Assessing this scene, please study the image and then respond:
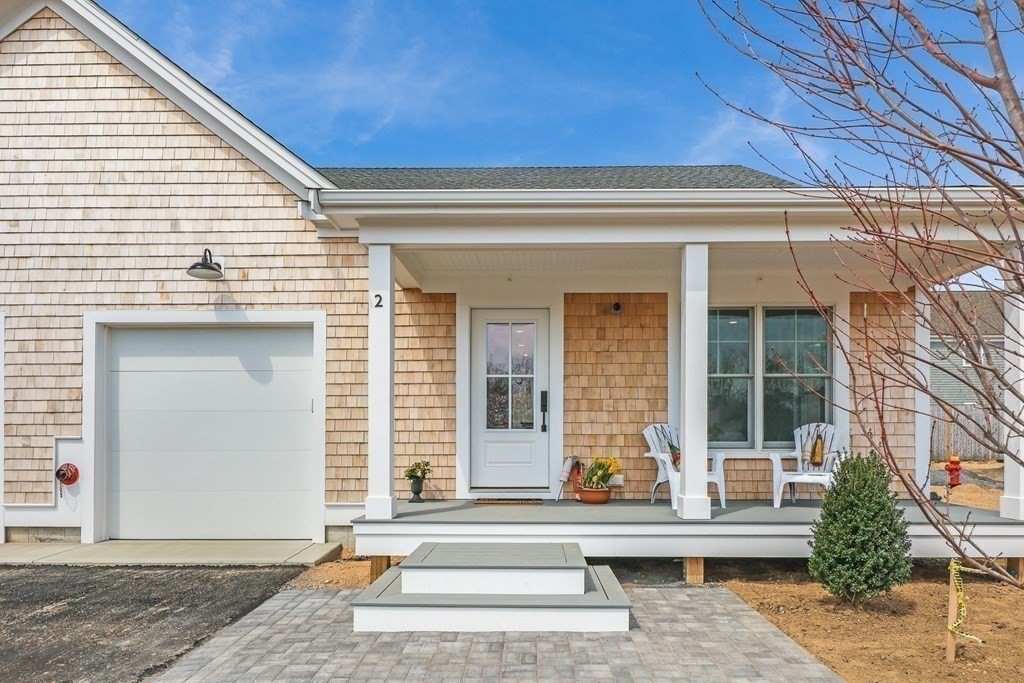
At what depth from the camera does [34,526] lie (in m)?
6.41

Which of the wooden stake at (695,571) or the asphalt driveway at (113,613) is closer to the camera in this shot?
the asphalt driveway at (113,613)

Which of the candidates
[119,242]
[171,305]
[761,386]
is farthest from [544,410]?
[119,242]

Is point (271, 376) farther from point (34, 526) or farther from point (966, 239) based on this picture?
point (966, 239)

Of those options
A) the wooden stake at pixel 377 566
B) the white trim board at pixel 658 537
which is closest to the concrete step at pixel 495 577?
the white trim board at pixel 658 537

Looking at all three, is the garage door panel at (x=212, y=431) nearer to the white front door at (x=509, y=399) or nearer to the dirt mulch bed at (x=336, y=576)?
the dirt mulch bed at (x=336, y=576)

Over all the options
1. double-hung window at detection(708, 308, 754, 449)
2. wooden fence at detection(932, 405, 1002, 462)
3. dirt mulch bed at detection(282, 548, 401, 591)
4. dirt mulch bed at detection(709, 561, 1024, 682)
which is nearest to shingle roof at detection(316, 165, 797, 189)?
double-hung window at detection(708, 308, 754, 449)

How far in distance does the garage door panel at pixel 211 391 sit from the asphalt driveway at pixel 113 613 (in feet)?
5.14

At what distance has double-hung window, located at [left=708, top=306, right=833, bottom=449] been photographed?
6984 millimetres

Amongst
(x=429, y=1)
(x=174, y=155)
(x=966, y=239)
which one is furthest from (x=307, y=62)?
(x=966, y=239)

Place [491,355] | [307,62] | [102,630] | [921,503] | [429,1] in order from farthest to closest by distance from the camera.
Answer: [307,62] < [429,1] < [491,355] < [102,630] < [921,503]

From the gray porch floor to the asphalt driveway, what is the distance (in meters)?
1.14

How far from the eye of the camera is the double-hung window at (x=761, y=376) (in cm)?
698

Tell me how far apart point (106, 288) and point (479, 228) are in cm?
373

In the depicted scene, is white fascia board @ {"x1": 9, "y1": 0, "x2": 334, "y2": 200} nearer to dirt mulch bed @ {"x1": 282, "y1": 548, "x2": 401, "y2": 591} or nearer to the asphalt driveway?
dirt mulch bed @ {"x1": 282, "y1": 548, "x2": 401, "y2": 591}
